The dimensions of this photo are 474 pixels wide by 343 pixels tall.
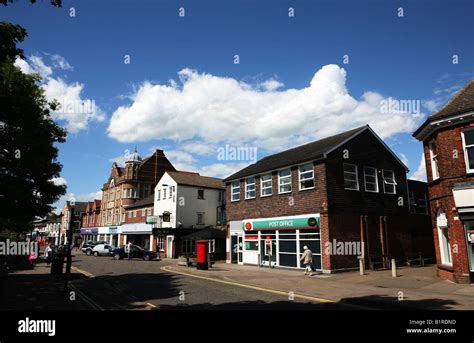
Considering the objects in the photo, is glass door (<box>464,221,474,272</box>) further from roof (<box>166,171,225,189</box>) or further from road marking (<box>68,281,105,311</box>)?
roof (<box>166,171,225,189</box>)

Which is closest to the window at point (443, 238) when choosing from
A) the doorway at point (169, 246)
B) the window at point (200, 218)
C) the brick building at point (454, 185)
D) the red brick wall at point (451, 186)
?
the brick building at point (454, 185)

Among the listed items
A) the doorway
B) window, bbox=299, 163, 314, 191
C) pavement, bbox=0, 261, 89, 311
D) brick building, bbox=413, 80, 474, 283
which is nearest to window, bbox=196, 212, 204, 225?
the doorway

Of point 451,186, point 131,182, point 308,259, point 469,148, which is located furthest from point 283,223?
point 131,182

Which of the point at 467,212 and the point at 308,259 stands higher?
the point at 467,212

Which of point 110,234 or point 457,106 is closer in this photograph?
point 457,106

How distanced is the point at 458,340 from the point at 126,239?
165 ft

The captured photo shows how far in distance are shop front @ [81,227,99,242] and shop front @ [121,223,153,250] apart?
1488cm

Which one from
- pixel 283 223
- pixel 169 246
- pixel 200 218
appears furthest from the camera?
pixel 200 218

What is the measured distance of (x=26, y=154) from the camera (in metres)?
15.7

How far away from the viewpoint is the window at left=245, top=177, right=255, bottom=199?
1079 inches

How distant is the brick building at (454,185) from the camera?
47.4 ft

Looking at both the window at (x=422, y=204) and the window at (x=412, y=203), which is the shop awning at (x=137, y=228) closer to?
the window at (x=412, y=203)

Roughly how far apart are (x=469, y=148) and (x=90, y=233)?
2556 inches

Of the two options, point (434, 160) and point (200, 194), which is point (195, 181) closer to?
point (200, 194)
